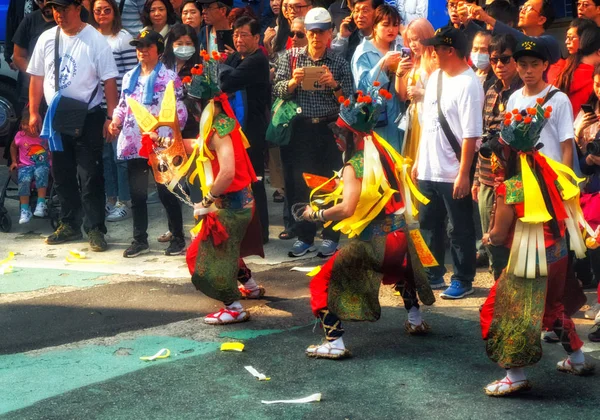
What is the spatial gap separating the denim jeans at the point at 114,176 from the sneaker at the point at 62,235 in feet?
3.09

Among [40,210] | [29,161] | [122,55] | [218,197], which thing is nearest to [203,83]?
[218,197]

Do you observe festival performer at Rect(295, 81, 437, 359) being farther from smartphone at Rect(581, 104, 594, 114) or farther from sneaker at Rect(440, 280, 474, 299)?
smartphone at Rect(581, 104, 594, 114)

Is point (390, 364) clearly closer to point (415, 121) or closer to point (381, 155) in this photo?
point (381, 155)

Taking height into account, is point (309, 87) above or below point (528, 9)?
below

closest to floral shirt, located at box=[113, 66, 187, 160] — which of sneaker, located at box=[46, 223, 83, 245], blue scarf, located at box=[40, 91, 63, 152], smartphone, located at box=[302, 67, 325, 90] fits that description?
blue scarf, located at box=[40, 91, 63, 152]

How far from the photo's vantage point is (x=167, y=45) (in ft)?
31.4

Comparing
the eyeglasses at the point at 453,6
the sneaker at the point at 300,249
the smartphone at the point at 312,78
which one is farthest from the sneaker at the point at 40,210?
the eyeglasses at the point at 453,6

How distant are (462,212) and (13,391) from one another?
3.61 m

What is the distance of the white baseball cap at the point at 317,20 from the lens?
8898 mm

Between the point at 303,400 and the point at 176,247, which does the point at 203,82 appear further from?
the point at 176,247

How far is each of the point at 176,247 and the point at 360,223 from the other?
342cm

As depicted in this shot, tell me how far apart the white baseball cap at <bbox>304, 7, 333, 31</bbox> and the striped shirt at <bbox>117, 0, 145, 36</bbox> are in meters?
2.75

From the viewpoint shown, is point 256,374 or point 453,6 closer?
point 256,374

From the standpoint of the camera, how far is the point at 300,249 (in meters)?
9.19
